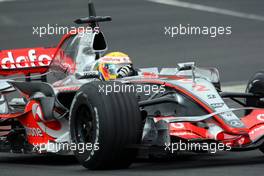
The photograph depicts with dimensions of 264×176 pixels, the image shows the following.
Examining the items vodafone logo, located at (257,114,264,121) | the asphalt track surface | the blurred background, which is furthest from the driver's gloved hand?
the blurred background

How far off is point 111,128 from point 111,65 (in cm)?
214

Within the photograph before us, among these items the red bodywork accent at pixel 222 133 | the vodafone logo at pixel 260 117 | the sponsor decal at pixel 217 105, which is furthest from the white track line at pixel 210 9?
the red bodywork accent at pixel 222 133

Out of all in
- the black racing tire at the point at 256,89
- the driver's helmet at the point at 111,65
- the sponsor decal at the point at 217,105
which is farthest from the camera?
the driver's helmet at the point at 111,65

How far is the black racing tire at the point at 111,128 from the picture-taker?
10.0 meters

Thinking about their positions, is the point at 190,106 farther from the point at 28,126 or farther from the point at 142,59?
the point at 142,59

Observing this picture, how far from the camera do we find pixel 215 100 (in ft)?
34.7

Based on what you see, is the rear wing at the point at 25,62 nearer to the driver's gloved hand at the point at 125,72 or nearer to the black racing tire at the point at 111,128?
the driver's gloved hand at the point at 125,72

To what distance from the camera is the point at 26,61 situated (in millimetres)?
13422

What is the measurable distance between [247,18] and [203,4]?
1820 millimetres

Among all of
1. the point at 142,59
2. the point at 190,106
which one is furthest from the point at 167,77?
the point at 142,59

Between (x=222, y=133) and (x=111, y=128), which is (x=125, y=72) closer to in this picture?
(x=111, y=128)

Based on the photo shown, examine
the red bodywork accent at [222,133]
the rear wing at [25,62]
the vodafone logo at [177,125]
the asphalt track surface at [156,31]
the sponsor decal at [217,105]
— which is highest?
the rear wing at [25,62]

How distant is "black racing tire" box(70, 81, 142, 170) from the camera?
396 inches

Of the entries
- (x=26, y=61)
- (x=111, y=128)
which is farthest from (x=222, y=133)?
(x=26, y=61)
